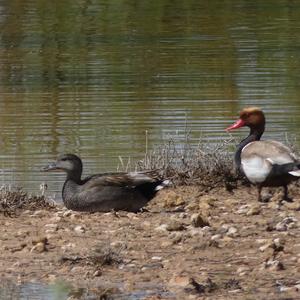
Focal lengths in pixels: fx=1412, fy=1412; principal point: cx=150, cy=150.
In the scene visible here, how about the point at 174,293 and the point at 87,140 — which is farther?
the point at 87,140

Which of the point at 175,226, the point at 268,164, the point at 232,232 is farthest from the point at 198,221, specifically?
the point at 268,164

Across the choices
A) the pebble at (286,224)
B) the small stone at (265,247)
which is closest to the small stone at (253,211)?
the pebble at (286,224)

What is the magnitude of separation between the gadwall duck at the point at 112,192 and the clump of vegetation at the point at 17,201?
218 millimetres

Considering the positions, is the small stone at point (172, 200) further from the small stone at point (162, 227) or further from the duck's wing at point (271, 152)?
the small stone at point (162, 227)

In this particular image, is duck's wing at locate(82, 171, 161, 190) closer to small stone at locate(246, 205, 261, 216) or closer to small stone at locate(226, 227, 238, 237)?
small stone at locate(246, 205, 261, 216)

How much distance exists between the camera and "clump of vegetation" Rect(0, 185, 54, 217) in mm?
11664

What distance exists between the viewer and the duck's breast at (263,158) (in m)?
12.0

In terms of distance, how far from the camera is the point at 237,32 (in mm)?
29172

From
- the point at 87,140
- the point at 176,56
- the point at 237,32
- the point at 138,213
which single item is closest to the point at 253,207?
the point at 138,213

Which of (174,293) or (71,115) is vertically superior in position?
(174,293)

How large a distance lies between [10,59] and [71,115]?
7258 mm

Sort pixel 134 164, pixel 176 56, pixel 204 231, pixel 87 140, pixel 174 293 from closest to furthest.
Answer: pixel 174 293, pixel 204 231, pixel 134 164, pixel 87 140, pixel 176 56

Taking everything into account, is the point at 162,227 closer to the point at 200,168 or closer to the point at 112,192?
the point at 112,192

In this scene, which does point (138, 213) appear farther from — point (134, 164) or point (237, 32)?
point (237, 32)
